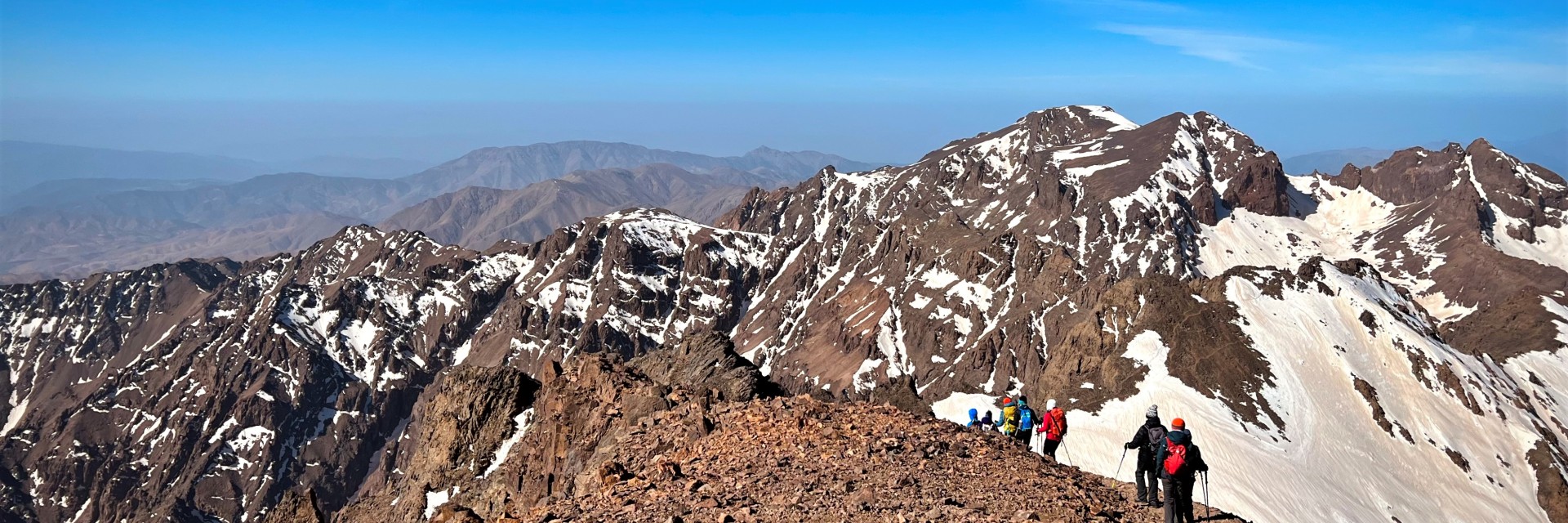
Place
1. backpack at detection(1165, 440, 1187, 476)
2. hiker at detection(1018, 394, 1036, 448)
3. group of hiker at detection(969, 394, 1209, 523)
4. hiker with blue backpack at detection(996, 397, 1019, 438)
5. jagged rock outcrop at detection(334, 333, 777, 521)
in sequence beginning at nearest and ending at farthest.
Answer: backpack at detection(1165, 440, 1187, 476) < group of hiker at detection(969, 394, 1209, 523) < hiker at detection(1018, 394, 1036, 448) < hiker with blue backpack at detection(996, 397, 1019, 438) < jagged rock outcrop at detection(334, 333, 777, 521)

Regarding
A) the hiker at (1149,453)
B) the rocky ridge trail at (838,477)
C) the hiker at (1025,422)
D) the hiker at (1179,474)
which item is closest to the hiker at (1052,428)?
the hiker at (1025,422)

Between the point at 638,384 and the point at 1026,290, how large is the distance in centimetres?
15251

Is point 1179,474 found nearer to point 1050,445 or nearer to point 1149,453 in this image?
point 1149,453

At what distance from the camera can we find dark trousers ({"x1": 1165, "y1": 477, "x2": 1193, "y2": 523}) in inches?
857

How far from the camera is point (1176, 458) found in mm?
21875

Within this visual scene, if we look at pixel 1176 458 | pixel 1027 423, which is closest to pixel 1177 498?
pixel 1176 458

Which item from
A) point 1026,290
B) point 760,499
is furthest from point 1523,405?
point 760,499

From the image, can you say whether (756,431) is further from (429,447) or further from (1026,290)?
(1026,290)

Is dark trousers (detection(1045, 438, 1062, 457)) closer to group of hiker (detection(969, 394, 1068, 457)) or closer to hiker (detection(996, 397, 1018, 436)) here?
group of hiker (detection(969, 394, 1068, 457))

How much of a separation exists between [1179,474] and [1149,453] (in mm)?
2306

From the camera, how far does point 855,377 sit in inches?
7338

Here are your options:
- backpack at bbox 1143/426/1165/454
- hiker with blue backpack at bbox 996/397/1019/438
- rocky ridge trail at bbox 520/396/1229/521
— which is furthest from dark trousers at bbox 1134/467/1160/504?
hiker with blue backpack at bbox 996/397/1019/438

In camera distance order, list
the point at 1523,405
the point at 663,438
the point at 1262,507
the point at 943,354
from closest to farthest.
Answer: the point at 663,438
the point at 1262,507
the point at 1523,405
the point at 943,354

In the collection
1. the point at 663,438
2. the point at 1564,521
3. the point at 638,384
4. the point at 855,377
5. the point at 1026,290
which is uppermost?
the point at 663,438
